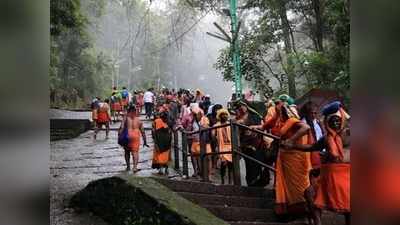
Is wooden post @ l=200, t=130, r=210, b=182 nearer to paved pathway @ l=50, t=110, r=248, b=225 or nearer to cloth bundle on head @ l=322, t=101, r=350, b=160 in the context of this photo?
paved pathway @ l=50, t=110, r=248, b=225

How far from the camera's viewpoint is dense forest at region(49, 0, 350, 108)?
8.41m

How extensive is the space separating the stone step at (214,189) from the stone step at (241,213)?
465 mm

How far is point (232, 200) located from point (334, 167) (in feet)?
4.52

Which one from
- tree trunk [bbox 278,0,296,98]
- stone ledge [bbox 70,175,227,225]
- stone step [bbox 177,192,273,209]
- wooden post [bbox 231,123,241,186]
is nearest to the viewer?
stone ledge [bbox 70,175,227,225]

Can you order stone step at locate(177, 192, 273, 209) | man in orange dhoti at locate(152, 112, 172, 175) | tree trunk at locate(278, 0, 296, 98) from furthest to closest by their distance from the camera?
tree trunk at locate(278, 0, 296, 98)
man in orange dhoti at locate(152, 112, 172, 175)
stone step at locate(177, 192, 273, 209)

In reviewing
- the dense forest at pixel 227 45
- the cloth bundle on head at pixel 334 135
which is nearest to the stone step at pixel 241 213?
the cloth bundle on head at pixel 334 135

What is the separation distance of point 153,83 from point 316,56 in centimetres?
1665

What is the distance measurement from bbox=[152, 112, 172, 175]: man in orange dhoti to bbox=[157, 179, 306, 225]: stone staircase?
6.92 feet

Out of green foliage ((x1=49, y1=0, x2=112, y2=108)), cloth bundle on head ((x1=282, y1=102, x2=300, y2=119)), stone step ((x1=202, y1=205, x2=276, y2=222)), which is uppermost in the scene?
green foliage ((x1=49, y1=0, x2=112, y2=108))

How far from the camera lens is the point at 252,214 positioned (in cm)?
463

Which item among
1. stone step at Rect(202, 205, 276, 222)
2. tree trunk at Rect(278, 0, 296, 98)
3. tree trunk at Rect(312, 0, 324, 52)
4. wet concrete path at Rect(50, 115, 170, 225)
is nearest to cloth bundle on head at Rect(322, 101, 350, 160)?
stone step at Rect(202, 205, 276, 222)
